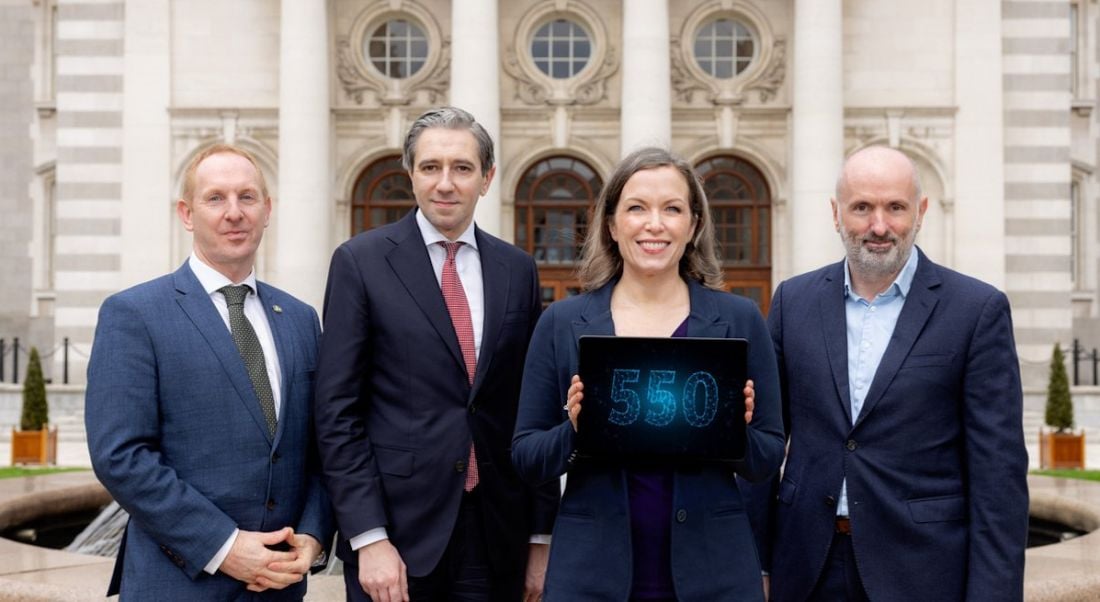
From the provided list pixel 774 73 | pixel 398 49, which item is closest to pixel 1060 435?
pixel 774 73

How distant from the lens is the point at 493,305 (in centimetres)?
506

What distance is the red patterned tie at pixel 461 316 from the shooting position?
16.3 ft

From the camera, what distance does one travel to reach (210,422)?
4598 mm

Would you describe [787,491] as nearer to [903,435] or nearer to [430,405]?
[903,435]

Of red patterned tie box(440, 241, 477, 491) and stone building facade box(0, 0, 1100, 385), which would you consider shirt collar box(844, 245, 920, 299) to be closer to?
→ red patterned tie box(440, 241, 477, 491)

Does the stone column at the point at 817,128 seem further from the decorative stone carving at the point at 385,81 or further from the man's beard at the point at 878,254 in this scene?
the man's beard at the point at 878,254

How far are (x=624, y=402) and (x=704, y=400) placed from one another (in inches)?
12.6

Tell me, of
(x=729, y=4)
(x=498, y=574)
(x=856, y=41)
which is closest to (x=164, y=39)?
(x=729, y=4)

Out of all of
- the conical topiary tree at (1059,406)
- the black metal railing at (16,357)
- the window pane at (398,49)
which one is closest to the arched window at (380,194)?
the window pane at (398,49)

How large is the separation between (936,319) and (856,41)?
98.2ft

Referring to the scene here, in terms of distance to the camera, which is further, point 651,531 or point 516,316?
point 516,316

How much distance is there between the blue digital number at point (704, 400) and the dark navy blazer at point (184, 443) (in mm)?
1885

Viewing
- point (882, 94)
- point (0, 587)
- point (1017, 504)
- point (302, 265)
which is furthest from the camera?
point (882, 94)

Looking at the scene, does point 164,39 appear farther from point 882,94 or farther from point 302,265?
point 882,94
